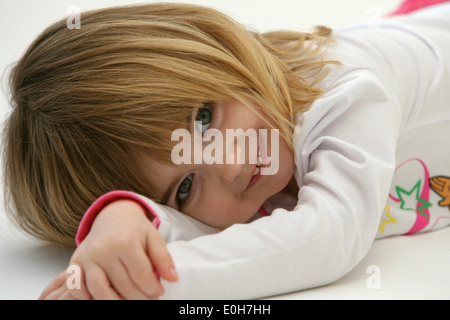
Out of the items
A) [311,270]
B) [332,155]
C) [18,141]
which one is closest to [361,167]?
[332,155]

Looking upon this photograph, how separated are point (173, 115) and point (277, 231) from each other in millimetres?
179

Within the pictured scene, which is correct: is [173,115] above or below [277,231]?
above

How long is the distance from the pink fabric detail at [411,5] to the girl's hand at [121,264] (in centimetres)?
110

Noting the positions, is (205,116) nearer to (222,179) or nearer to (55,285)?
(222,179)

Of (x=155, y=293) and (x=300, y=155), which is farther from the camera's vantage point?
(x=300, y=155)

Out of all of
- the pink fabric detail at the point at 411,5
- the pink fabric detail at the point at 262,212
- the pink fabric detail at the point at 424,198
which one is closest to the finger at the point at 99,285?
the pink fabric detail at the point at 262,212

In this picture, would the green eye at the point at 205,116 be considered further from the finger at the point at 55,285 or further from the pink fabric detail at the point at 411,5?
the pink fabric detail at the point at 411,5

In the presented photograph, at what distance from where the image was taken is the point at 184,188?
735 millimetres

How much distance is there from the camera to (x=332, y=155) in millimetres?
701

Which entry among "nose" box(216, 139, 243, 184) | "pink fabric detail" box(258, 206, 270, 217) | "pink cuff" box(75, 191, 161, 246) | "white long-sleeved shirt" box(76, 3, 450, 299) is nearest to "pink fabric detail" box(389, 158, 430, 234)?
"white long-sleeved shirt" box(76, 3, 450, 299)

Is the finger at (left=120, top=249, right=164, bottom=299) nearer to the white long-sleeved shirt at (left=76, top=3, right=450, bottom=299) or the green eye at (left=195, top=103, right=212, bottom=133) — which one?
the white long-sleeved shirt at (left=76, top=3, right=450, bottom=299)

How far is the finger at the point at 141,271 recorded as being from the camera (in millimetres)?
531
